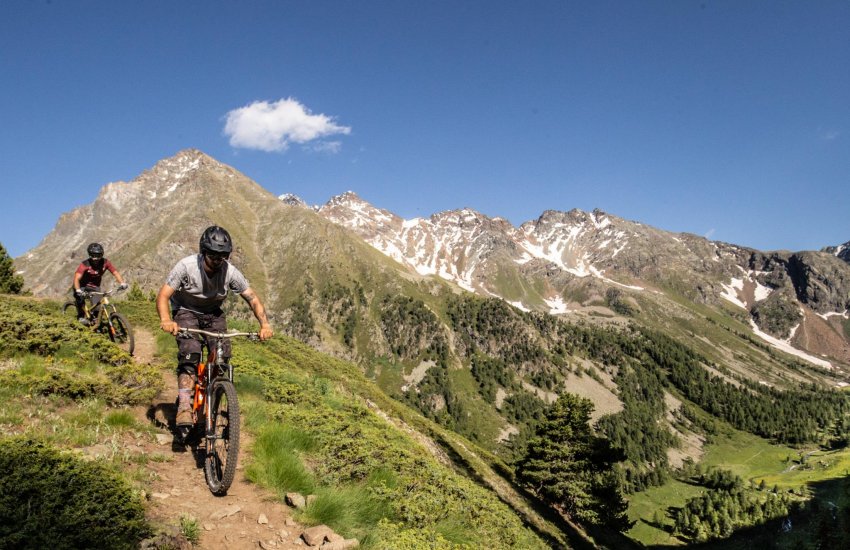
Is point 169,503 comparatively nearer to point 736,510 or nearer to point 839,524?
point 839,524

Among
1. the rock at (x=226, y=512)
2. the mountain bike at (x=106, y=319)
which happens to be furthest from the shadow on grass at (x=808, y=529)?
the mountain bike at (x=106, y=319)

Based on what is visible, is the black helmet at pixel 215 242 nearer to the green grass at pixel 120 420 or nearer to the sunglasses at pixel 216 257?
the sunglasses at pixel 216 257

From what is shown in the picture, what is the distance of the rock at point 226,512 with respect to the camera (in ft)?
22.0

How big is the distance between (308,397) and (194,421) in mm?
5385

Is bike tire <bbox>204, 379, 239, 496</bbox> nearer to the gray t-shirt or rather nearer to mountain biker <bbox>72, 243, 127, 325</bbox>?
the gray t-shirt

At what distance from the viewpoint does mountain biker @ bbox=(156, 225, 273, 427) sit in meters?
8.58

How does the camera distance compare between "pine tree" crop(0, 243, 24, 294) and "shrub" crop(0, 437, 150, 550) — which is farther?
"pine tree" crop(0, 243, 24, 294)

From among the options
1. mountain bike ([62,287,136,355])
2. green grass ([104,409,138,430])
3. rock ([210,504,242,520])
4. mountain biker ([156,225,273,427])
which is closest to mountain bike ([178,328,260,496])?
mountain biker ([156,225,273,427])

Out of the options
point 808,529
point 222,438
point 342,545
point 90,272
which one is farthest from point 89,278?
point 808,529

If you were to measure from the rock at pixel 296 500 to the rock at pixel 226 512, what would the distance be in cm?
79

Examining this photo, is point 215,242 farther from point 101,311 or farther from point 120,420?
point 101,311

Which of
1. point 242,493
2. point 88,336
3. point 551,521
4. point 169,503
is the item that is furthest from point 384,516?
point 551,521

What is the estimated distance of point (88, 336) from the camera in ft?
46.5

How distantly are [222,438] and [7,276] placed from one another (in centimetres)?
4637
